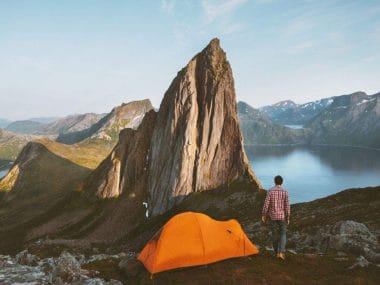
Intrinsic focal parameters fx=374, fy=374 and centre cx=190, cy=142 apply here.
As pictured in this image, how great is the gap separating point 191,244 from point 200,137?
61.6 metres

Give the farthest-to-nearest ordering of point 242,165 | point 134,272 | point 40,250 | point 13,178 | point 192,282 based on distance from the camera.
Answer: point 13,178 → point 242,165 → point 40,250 → point 134,272 → point 192,282

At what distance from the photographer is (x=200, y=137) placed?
8369cm

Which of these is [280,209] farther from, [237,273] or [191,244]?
[191,244]

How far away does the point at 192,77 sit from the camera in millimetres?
88000

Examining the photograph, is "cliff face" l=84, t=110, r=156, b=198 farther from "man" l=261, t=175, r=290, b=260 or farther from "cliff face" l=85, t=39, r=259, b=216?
"man" l=261, t=175, r=290, b=260

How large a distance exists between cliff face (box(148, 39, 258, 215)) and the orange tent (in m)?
52.5

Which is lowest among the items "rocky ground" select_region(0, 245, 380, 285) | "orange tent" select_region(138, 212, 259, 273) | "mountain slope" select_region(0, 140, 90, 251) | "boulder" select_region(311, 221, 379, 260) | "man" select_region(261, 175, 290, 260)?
"mountain slope" select_region(0, 140, 90, 251)

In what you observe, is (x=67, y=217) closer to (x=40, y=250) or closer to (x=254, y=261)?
(x=40, y=250)

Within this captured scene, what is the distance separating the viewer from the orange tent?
71.8ft

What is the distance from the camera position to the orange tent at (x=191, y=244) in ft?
71.8

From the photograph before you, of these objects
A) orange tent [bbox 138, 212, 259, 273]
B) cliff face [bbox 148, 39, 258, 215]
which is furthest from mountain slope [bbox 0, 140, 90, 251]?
orange tent [bbox 138, 212, 259, 273]

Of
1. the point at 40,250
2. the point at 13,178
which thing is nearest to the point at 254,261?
the point at 40,250

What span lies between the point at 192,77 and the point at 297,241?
60.1 meters

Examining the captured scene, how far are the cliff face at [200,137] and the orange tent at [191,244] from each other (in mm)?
52471
